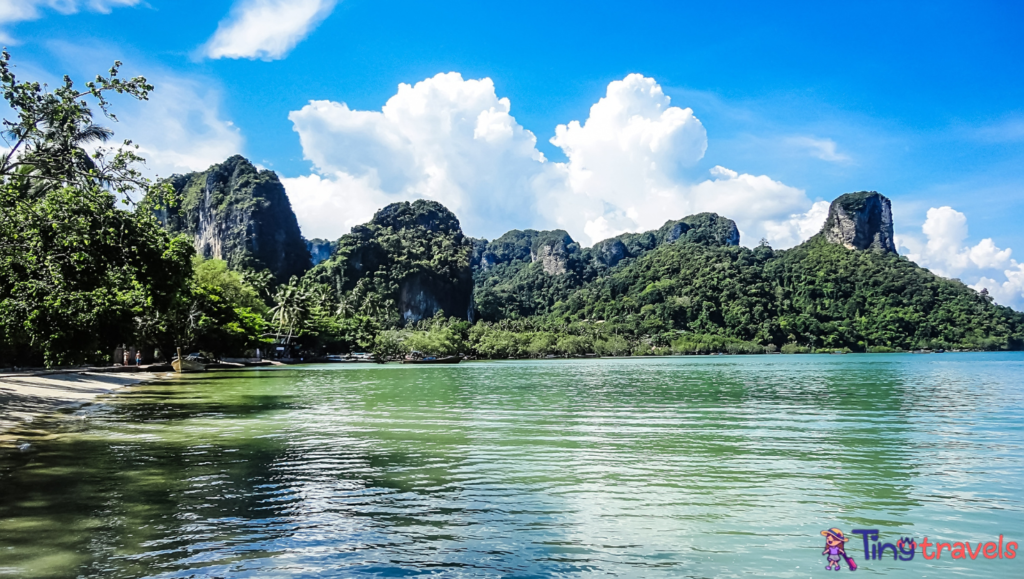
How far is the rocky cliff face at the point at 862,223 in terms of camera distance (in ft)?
586

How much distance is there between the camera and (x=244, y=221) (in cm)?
14312

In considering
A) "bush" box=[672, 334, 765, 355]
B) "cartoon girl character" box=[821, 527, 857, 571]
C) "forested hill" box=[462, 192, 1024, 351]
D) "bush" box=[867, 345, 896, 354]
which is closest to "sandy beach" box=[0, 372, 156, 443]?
"cartoon girl character" box=[821, 527, 857, 571]

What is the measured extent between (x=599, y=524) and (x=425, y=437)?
7929 millimetres

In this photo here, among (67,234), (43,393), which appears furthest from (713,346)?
(67,234)

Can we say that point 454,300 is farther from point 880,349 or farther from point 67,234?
point 67,234

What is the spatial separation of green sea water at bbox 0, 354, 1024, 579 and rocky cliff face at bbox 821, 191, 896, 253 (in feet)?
592

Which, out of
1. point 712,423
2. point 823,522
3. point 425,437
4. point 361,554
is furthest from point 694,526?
point 712,423

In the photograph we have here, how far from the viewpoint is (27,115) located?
1245cm

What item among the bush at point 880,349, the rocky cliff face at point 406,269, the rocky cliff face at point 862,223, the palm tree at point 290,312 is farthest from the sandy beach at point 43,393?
the rocky cliff face at point 862,223

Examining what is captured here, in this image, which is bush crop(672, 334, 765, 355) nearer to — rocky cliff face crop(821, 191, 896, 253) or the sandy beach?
rocky cliff face crop(821, 191, 896, 253)

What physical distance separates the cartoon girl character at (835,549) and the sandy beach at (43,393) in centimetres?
1518

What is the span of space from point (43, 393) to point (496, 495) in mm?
22574

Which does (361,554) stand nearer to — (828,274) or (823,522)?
(823,522)

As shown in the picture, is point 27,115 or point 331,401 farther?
point 331,401
